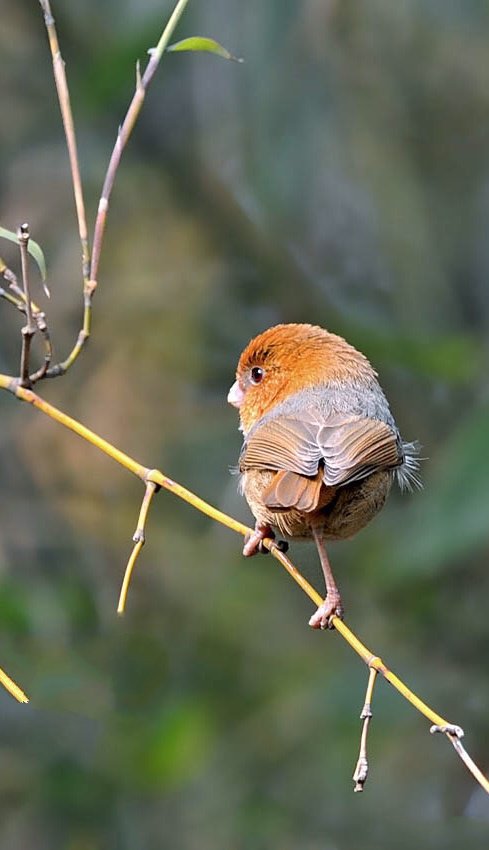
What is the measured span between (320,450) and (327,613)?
49cm

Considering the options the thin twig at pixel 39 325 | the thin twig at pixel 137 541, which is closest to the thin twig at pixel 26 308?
the thin twig at pixel 39 325

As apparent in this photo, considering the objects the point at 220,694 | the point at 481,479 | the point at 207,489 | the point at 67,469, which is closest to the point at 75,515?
the point at 67,469

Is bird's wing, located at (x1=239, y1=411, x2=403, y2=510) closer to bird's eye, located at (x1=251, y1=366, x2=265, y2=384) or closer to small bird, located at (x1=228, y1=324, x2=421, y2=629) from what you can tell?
small bird, located at (x1=228, y1=324, x2=421, y2=629)

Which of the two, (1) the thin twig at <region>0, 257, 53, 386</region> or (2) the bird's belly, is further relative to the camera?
(2) the bird's belly

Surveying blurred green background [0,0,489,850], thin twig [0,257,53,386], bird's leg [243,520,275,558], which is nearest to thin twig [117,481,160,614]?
thin twig [0,257,53,386]

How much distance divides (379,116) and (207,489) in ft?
8.38

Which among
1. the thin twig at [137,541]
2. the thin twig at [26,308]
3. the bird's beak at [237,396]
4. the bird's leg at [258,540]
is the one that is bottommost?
the thin twig at [137,541]

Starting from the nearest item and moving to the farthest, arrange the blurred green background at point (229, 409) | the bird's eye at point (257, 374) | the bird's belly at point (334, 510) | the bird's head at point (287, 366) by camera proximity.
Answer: the bird's belly at point (334, 510) < the bird's head at point (287, 366) < the bird's eye at point (257, 374) < the blurred green background at point (229, 409)

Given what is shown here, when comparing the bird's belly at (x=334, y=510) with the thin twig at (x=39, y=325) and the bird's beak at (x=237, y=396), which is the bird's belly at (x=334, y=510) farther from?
the thin twig at (x=39, y=325)

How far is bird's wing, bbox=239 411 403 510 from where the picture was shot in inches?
154

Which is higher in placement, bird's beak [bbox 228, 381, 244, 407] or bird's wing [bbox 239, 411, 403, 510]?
bird's beak [bbox 228, 381, 244, 407]

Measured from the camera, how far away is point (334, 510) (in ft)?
13.8

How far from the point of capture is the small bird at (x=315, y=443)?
396cm

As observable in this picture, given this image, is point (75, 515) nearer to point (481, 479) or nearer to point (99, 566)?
point (99, 566)
